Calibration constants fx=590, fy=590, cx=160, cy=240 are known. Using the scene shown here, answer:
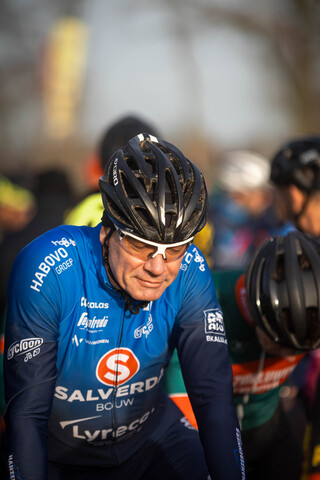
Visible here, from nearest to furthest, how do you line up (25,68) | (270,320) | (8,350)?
(8,350) → (270,320) → (25,68)

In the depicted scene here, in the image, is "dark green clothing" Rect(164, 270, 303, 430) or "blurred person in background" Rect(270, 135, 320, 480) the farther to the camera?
"blurred person in background" Rect(270, 135, 320, 480)

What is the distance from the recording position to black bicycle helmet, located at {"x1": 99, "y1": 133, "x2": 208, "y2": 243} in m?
2.50

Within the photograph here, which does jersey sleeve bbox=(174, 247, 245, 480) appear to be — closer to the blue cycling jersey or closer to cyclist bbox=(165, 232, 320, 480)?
the blue cycling jersey

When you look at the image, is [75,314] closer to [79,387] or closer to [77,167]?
Result: [79,387]

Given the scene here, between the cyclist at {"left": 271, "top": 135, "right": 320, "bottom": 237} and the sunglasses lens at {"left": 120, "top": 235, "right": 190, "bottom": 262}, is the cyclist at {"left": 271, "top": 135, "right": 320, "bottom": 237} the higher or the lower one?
the lower one

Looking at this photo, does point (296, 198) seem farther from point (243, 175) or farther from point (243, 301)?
point (243, 175)

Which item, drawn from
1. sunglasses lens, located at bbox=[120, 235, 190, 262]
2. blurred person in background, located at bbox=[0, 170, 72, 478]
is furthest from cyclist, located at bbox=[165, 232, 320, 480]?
blurred person in background, located at bbox=[0, 170, 72, 478]

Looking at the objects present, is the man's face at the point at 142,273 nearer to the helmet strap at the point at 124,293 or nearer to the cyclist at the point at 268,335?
the helmet strap at the point at 124,293

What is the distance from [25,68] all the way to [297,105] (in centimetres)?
1311

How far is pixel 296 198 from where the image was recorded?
453 cm

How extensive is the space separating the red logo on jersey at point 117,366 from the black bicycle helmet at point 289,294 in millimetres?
884

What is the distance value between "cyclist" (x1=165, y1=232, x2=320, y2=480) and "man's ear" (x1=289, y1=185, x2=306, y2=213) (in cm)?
89

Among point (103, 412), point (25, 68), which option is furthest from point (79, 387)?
point (25, 68)

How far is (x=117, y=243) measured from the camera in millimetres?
2652
